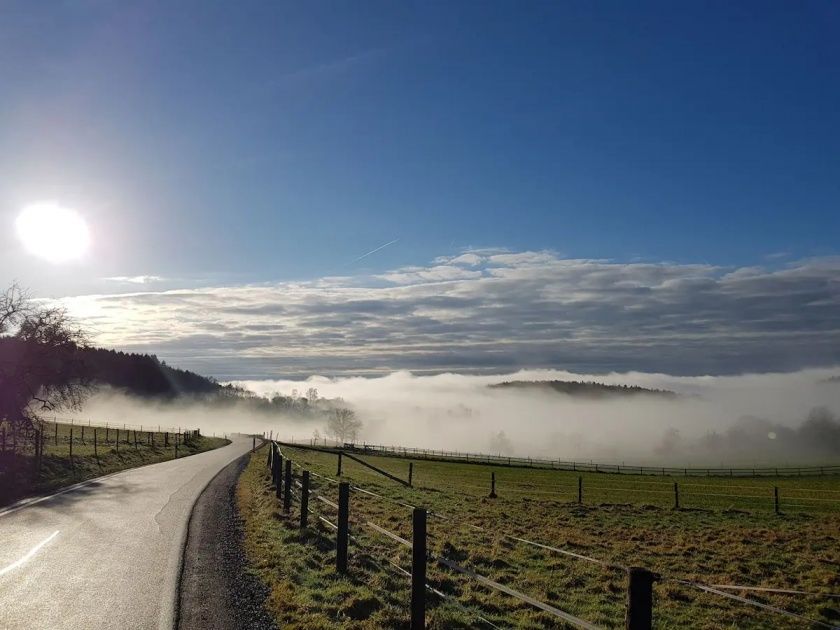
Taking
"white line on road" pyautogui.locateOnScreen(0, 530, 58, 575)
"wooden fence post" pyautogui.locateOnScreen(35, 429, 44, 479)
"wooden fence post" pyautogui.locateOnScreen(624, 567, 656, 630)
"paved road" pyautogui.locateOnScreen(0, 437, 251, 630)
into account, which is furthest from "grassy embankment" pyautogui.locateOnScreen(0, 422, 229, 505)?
"wooden fence post" pyautogui.locateOnScreen(624, 567, 656, 630)

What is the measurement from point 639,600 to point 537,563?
1053cm

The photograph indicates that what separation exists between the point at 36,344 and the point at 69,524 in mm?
32566

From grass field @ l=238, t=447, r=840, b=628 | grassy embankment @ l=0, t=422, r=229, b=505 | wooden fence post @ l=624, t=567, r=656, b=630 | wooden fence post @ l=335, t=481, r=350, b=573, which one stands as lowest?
grassy embankment @ l=0, t=422, r=229, b=505

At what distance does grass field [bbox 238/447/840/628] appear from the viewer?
10.4 meters

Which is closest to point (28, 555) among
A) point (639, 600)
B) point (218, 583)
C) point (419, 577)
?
point (218, 583)

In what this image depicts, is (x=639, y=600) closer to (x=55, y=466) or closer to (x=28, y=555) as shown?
(x=28, y=555)

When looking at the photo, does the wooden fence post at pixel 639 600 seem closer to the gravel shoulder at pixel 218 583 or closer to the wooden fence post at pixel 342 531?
the gravel shoulder at pixel 218 583

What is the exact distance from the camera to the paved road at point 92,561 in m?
9.51

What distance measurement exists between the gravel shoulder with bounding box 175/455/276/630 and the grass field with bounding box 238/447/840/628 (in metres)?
0.34

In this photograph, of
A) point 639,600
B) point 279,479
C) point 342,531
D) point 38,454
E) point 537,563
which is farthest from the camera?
point 38,454

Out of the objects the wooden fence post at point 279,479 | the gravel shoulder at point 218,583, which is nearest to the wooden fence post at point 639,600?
the gravel shoulder at point 218,583

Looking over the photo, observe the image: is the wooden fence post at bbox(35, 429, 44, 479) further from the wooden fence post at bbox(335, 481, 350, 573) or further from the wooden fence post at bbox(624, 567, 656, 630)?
the wooden fence post at bbox(624, 567, 656, 630)

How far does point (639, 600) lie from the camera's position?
534 cm

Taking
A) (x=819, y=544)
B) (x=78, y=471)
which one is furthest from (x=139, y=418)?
(x=819, y=544)
